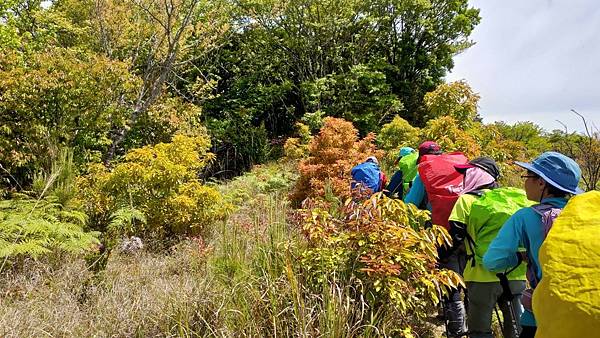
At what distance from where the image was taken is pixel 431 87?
17141mm

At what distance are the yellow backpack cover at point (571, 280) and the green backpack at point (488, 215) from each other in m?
2.20

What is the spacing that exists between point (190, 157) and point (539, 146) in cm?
1464

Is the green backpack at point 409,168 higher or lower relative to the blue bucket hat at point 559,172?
lower

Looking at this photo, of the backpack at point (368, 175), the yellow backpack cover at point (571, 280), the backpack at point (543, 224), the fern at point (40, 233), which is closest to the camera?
the yellow backpack cover at point (571, 280)

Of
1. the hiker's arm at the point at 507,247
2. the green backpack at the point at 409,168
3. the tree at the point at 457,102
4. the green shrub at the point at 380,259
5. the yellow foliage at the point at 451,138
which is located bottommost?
the green shrub at the point at 380,259

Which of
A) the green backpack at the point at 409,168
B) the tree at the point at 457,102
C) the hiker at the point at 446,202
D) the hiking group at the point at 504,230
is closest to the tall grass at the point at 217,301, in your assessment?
the hiking group at the point at 504,230

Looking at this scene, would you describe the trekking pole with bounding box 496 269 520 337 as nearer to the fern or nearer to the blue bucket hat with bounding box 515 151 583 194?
the blue bucket hat with bounding box 515 151 583 194

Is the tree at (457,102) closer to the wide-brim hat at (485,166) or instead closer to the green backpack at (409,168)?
the green backpack at (409,168)

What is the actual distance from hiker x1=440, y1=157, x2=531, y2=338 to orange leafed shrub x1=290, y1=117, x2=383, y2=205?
393cm

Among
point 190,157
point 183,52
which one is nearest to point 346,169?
point 190,157

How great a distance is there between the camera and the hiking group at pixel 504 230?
0.89 m

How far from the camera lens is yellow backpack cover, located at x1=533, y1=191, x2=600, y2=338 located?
0.79m

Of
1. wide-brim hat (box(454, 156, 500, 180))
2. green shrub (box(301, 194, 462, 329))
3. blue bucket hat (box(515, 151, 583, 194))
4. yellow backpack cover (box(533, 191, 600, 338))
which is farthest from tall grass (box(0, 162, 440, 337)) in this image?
yellow backpack cover (box(533, 191, 600, 338))

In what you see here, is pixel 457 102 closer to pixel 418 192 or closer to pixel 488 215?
pixel 418 192
